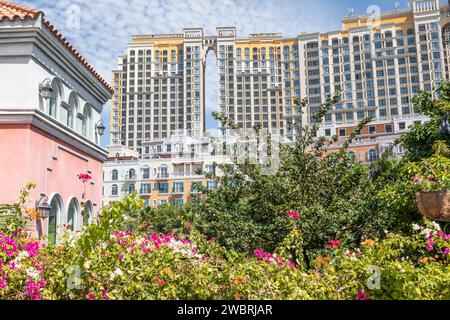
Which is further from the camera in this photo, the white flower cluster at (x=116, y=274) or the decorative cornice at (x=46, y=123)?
the decorative cornice at (x=46, y=123)

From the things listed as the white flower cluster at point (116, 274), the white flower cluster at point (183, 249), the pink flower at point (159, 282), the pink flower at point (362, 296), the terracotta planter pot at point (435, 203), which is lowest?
the pink flower at point (362, 296)

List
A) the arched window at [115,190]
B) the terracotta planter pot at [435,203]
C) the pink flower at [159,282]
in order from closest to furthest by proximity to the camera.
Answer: the terracotta planter pot at [435,203] → the pink flower at [159,282] → the arched window at [115,190]

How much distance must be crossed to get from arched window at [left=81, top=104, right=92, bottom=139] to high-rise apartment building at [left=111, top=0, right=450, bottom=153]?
64.0 m

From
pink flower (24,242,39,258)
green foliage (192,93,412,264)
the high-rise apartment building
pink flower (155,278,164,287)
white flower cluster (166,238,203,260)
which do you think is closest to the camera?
pink flower (155,278,164,287)

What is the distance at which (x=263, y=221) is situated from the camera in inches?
332

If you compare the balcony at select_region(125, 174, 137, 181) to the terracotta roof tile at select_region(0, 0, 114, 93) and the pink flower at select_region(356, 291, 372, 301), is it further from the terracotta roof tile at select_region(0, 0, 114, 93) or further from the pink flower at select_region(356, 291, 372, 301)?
the pink flower at select_region(356, 291, 372, 301)

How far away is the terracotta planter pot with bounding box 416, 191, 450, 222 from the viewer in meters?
3.93

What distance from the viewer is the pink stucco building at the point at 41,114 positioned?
948 centimetres

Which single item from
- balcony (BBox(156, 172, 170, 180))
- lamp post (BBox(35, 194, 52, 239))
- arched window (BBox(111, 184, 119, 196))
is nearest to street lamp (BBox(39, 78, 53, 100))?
lamp post (BBox(35, 194, 52, 239))

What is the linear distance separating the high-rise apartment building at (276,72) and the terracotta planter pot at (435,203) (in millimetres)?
72009

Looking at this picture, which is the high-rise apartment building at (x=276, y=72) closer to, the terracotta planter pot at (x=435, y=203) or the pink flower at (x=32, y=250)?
the pink flower at (x=32, y=250)

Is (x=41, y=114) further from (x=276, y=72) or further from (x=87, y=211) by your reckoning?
(x=276, y=72)

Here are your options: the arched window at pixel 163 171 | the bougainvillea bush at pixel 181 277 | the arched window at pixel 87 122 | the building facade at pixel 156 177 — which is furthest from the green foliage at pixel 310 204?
the arched window at pixel 163 171

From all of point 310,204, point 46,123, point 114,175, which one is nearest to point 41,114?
point 46,123
